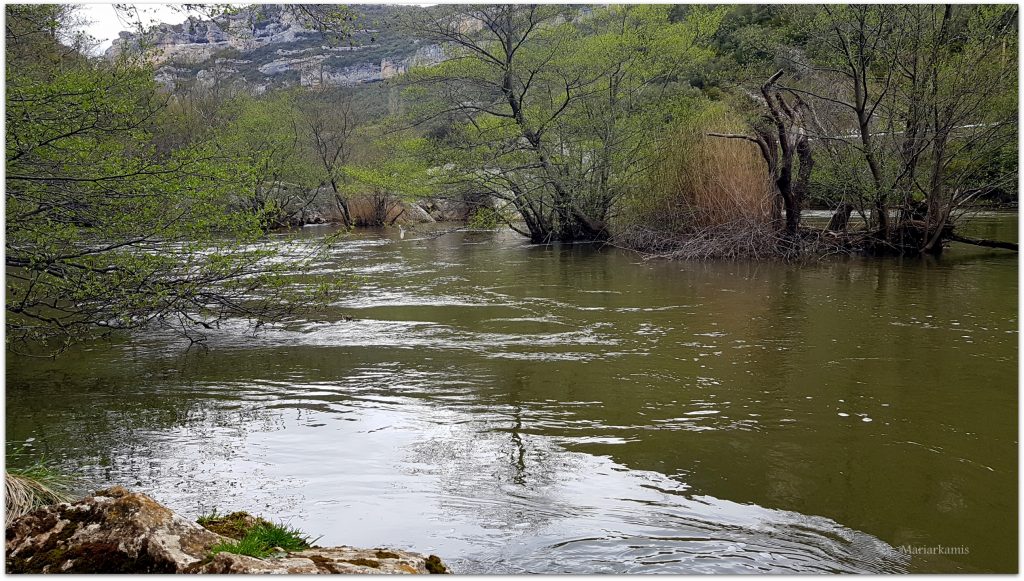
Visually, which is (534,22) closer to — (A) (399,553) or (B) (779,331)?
(B) (779,331)

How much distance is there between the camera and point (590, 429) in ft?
17.9

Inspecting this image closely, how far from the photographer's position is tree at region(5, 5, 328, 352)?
666 cm

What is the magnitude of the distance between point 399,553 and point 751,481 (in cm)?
225

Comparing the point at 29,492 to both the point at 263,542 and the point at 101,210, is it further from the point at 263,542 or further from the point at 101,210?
the point at 101,210

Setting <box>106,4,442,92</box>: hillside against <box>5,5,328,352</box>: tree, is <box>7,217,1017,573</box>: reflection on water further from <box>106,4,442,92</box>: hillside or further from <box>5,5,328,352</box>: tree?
<box>106,4,442,92</box>: hillside

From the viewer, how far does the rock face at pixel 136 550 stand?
8.80 feet

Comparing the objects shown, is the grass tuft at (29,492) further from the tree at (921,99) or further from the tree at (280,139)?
the tree at (280,139)

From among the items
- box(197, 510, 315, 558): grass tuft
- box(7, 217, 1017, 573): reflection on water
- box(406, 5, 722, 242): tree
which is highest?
box(406, 5, 722, 242): tree

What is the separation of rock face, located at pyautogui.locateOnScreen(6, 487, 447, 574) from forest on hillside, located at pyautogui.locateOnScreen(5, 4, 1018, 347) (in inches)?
165

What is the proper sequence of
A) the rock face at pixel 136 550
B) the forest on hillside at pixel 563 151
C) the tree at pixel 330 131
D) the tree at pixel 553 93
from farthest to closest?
the tree at pixel 330 131
the tree at pixel 553 93
the forest on hillside at pixel 563 151
the rock face at pixel 136 550
